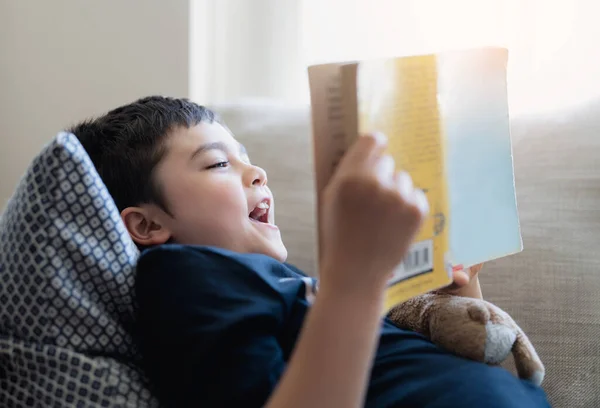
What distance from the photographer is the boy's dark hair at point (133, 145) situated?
892 mm

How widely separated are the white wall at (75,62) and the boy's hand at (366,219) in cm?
114

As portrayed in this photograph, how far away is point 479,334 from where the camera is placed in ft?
2.41

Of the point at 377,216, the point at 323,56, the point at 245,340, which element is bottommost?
the point at 245,340

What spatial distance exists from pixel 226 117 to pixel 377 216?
81 cm

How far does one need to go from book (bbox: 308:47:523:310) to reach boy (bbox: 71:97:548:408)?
3cm

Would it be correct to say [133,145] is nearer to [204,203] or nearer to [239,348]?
[204,203]

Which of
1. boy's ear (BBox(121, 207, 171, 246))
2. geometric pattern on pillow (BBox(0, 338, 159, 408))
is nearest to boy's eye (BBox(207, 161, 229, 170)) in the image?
boy's ear (BBox(121, 207, 171, 246))

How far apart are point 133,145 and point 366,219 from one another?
47cm

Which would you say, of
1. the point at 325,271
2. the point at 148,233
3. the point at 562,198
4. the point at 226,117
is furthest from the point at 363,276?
the point at 226,117

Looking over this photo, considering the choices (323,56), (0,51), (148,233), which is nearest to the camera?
(148,233)

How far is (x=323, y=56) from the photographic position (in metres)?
1.53

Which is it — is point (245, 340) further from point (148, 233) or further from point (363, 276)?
point (148, 233)

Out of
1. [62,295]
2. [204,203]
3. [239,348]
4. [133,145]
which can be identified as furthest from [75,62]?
[239,348]

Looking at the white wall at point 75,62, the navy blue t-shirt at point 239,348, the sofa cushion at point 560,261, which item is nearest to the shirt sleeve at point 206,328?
the navy blue t-shirt at point 239,348
